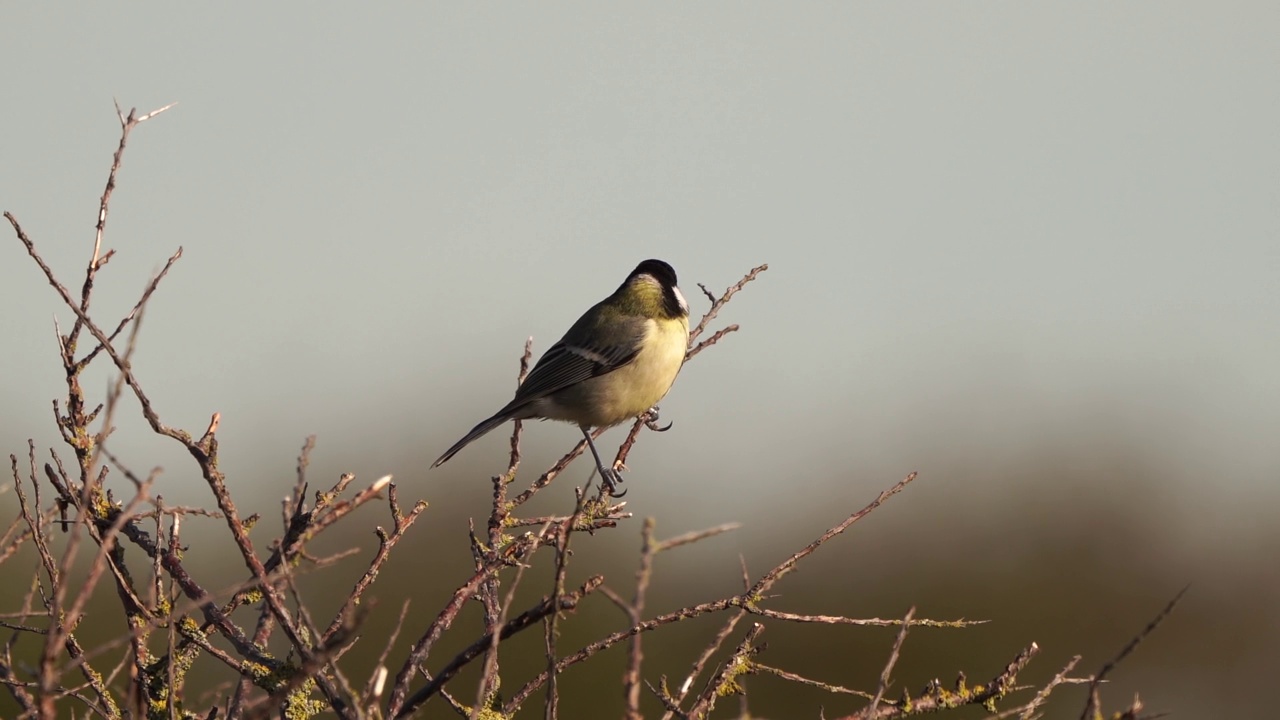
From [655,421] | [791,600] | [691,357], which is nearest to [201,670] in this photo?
[655,421]

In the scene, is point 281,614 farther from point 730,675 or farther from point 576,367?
point 576,367

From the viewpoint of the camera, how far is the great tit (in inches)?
299

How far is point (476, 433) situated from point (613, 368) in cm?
89

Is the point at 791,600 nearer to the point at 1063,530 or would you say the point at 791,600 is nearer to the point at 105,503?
the point at 1063,530

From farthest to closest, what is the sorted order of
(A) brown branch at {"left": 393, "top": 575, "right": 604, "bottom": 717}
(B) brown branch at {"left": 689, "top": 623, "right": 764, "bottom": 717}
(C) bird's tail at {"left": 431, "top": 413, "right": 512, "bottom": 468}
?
1. (C) bird's tail at {"left": 431, "top": 413, "right": 512, "bottom": 468}
2. (B) brown branch at {"left": 689, "top": 623, "right": 764, "bottom": 717}
3. (A) brown branch at {"left": 393, "top": 575, "right": 604, "bottom": 717}

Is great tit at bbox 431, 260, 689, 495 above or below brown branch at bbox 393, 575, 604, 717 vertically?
above

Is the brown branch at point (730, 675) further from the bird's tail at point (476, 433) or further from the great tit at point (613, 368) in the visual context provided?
the great tit at point (613, 368)

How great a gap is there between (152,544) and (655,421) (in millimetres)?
4643

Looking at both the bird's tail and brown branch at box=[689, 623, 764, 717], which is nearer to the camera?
brown branch at box=[689, 623, 764, 717]

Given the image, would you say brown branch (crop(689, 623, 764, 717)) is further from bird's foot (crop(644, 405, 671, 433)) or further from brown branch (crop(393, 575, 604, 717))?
bird's foot (crop(644, 405, 671, 433))

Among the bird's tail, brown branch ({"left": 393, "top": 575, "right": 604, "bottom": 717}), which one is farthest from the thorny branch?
the bird's tail

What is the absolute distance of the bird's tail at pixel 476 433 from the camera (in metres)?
7.04

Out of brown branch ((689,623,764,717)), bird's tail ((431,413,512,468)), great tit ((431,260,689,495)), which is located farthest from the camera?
great tit ((431,260,689,495))

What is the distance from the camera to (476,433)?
733 cm
